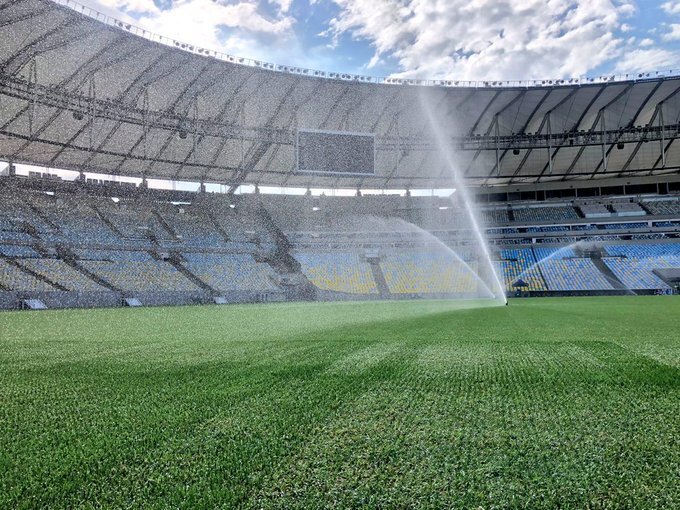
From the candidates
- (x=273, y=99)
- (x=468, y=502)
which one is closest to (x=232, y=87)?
(x=273, y=99)

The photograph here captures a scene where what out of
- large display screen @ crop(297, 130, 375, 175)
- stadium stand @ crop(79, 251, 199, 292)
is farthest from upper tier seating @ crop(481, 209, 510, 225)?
stadium stand @ crop(79, 251, 199, 292)

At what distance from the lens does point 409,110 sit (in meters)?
37.7

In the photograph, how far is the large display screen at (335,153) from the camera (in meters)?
31.3

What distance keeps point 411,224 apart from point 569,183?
50.1ft

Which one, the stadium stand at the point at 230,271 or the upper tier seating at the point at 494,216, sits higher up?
the upper tier seating at the point at 494,216

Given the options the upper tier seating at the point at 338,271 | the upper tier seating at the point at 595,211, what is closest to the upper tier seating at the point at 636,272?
the upper tier seating at the point at 595,211

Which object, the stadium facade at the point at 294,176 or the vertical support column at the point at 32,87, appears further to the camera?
the stadium facade at the point at 294,176

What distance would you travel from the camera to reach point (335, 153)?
3184 cm

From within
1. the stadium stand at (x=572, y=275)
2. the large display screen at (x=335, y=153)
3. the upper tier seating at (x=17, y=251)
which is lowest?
the stadium stand at (x=572, y=275)

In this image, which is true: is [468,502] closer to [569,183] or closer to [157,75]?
[157,75]

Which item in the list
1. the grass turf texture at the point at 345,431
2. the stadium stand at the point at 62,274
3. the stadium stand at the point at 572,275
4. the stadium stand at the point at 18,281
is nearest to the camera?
the grass turf texture at the point at 345,431

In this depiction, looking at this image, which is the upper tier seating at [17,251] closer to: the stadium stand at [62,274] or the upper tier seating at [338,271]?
the stadium stand at [62,274]

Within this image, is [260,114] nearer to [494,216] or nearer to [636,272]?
[494,216]

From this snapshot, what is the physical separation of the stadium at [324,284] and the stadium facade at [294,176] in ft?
0.64
